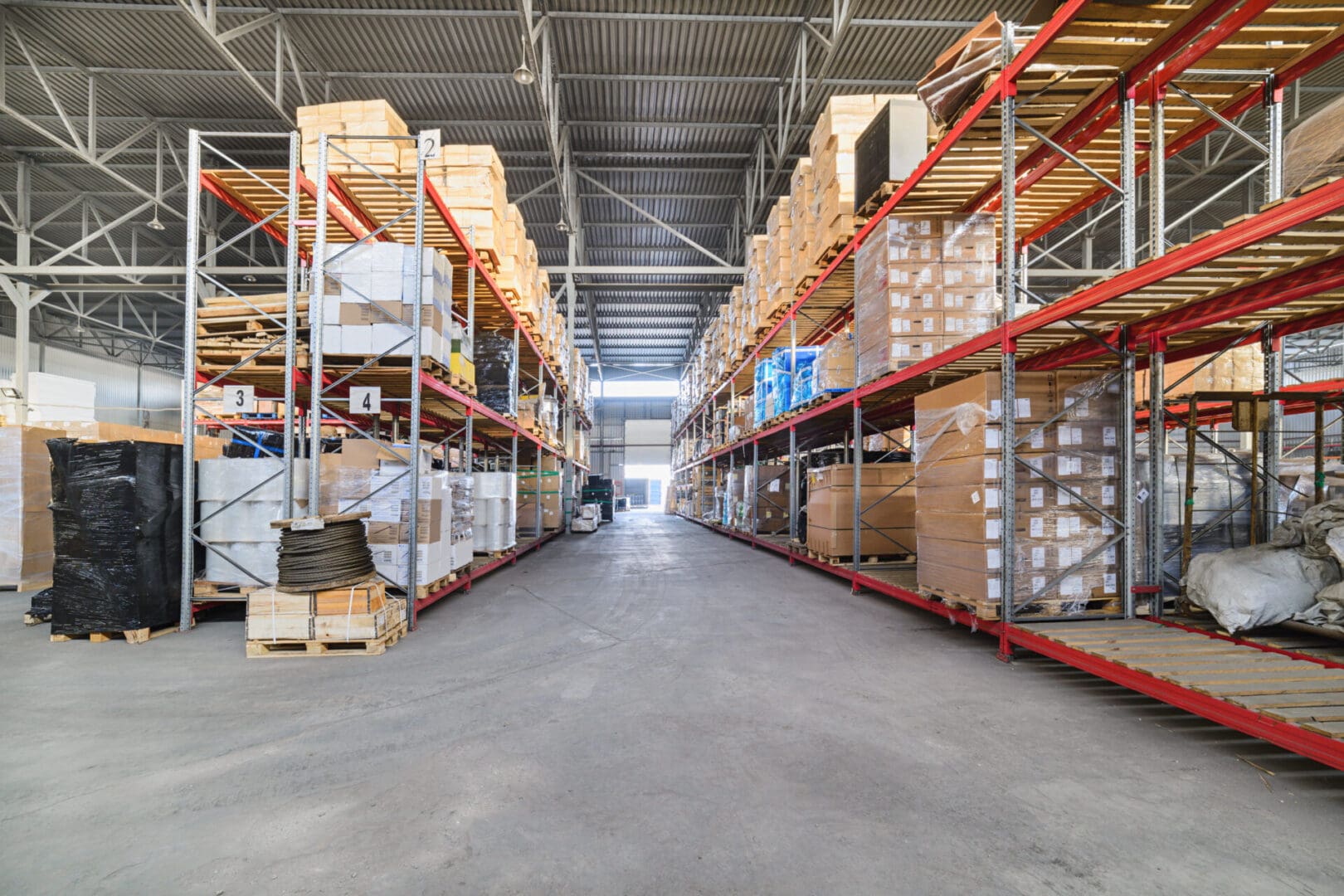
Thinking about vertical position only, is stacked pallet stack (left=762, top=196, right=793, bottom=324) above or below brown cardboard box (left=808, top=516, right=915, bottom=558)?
above

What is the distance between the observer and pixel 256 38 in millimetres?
9922

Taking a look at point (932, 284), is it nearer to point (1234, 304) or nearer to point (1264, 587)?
point (1234, 304)

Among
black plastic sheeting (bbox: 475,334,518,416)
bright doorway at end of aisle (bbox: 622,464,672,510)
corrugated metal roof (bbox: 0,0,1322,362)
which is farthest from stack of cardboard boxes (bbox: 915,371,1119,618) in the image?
bright doorway at end of aisle (bbox: 622,464,672,510)

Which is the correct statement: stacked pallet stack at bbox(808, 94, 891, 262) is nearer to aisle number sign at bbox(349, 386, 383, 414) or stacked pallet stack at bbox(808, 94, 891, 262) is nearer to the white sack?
the white sack

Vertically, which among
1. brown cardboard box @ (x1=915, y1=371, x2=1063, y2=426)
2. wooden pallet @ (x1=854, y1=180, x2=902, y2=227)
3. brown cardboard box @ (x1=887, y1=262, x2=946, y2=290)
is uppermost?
wooden pallet @ (x1=854, y1=180, x2=902, y2=227)

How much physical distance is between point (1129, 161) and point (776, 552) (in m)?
7.60

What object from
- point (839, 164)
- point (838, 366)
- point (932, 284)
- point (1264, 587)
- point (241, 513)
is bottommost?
point (1264, 587)

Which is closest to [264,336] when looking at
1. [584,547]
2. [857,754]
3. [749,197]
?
[857,754]

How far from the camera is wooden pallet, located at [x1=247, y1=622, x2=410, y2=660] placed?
412cm

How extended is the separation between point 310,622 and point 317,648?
0.19m

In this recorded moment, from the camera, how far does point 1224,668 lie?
117 inches

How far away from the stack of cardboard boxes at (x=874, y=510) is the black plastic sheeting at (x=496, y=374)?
4.69m

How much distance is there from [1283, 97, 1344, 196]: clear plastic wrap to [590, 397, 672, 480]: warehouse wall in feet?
97.1

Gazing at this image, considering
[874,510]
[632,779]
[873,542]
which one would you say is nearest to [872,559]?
[873,542]
